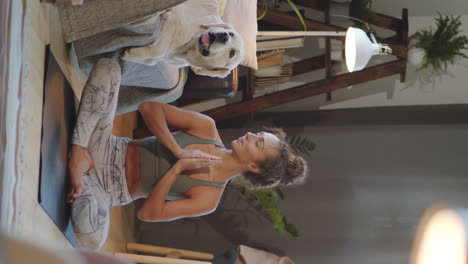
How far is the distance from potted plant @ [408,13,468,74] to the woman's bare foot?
3333 millimetres

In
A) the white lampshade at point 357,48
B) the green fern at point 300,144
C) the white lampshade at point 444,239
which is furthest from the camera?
the green fern at point 300,144

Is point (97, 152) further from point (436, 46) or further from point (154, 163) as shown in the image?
point (436, 46)

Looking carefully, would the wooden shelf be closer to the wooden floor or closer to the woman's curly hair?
the woman's curly hair

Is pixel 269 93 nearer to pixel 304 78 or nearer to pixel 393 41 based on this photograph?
pixel 304 78

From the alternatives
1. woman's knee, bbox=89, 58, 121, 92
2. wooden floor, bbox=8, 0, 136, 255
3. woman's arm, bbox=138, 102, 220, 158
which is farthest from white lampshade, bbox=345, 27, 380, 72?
wooden floor, bbox=8, 0, 136, 255

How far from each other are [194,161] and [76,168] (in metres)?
0.48

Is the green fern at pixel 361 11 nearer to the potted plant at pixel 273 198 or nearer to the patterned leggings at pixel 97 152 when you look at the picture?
the potted plant at pixel 273 198

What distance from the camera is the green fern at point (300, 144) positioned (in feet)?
16.1

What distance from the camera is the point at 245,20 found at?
10.2 ft

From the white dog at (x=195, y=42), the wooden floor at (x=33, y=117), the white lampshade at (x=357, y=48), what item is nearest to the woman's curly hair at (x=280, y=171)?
the white dog at (x=195, y=42)

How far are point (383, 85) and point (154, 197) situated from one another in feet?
11.3

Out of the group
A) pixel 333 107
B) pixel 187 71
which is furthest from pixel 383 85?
pixel 187 71

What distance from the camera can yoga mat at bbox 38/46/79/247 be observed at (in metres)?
1.79

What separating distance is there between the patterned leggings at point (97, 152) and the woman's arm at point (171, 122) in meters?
0.17
